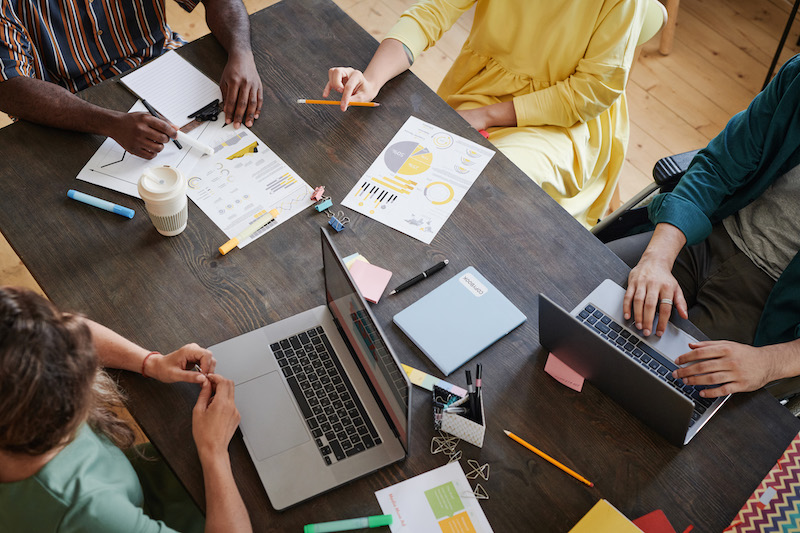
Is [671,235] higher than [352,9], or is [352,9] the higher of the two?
[671,235]

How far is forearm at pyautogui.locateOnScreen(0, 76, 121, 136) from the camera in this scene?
4.54 feet

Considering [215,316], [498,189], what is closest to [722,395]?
[498,189]

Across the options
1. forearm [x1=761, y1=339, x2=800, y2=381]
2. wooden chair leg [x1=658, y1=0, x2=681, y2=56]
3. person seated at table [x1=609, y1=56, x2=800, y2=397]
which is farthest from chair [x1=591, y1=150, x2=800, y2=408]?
wooden chair leg [x1=658, y1=0, x2=681, y2=56]

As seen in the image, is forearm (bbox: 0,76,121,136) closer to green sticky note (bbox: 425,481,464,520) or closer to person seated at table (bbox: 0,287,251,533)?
person seated at table (bbox: 0,287,251,533)

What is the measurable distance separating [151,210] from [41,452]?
518 millimetres

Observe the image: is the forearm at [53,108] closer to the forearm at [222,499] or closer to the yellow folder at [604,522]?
the forearm at [222,499]

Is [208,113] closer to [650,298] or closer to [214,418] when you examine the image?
[214,418]

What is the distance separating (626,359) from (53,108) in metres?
1.29

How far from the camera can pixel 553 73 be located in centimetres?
169

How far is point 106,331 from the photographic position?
1.13m

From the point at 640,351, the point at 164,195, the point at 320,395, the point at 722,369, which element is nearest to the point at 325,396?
the point at 320,395

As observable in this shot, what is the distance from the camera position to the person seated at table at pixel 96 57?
1.38 m

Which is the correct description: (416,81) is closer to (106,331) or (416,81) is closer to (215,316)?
(215,316)

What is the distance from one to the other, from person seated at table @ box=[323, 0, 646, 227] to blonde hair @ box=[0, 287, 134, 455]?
0.83 metres
